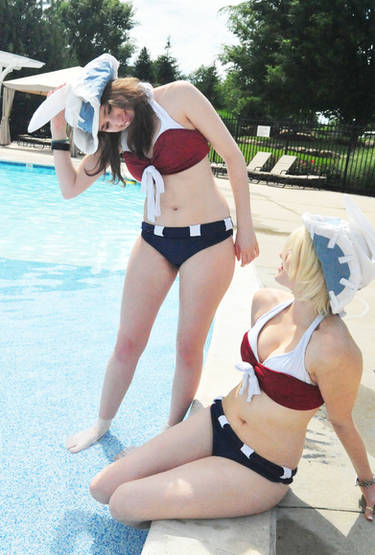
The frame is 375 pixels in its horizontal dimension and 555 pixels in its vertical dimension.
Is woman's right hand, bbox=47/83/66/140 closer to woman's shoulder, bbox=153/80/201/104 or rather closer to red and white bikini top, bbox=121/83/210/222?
red and white bikini top, bbox=121/83/210/222

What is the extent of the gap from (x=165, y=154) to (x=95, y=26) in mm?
48564

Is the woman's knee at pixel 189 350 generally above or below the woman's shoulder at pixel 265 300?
below

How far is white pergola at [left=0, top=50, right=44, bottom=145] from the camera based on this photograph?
18.9 meters

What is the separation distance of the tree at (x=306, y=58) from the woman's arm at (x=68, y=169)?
2899 cm

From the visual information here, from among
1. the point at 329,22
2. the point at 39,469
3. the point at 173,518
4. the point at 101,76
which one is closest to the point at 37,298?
the point at 39,469

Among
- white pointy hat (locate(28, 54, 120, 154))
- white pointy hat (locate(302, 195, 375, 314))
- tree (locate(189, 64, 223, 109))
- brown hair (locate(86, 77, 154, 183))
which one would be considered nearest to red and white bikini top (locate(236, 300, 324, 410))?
white pointy hat (locate(302, 195, 375, 314))

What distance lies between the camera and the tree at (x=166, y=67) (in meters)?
48.6

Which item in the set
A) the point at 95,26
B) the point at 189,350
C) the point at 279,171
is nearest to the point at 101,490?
the point at 189,350

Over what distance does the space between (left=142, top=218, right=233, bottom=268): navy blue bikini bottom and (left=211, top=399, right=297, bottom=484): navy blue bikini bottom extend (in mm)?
695

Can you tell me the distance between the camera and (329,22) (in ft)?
91.4

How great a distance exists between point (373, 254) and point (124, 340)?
47.6 inches

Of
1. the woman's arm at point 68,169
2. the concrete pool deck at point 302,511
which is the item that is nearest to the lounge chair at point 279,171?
the concrete pool deck at point 302,511

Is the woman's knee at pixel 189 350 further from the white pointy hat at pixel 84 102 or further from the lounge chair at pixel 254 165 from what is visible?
the lounge chair at pixel 254 165

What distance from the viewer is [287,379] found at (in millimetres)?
1775
